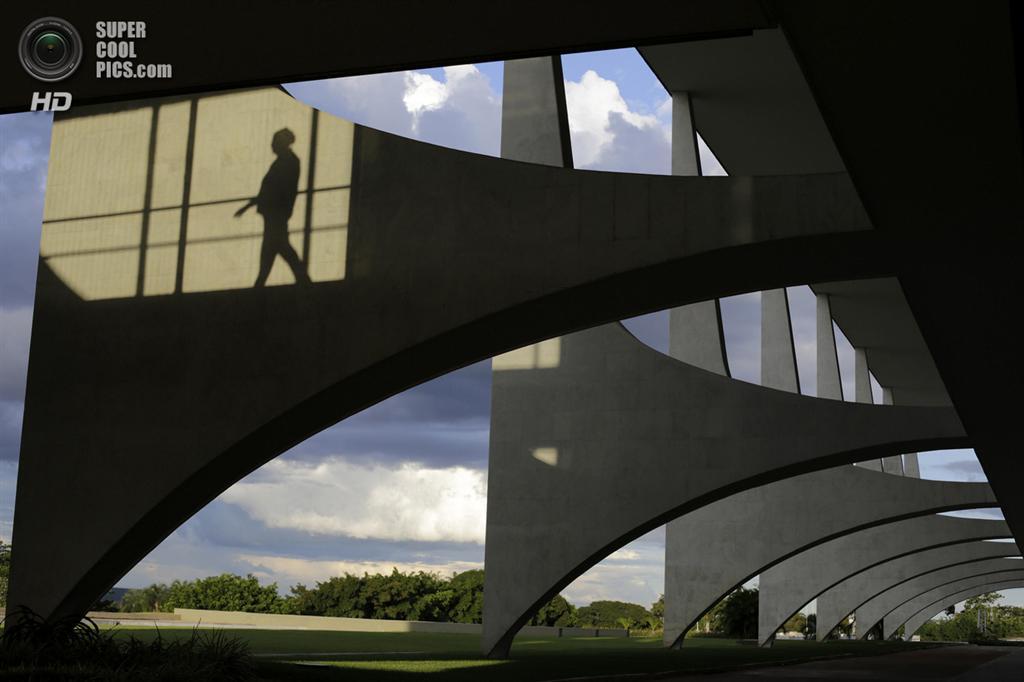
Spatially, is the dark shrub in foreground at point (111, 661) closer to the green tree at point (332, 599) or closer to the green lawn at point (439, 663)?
the green lawn at point (439, 663)

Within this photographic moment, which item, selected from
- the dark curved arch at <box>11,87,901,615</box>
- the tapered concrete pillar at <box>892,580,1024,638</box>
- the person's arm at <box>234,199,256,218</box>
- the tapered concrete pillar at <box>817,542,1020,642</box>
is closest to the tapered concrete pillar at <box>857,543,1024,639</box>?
the tapered concrete pillar at <box>817,542,1020,642</box>

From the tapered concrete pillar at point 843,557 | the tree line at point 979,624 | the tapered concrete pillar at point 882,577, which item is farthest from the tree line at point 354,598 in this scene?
the tree line at point 979,624

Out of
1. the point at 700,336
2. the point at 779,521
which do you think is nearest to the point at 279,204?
the point at 700,336

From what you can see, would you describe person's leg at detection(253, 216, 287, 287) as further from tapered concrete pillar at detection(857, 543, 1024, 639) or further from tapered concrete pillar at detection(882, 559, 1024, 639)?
tapered concrete pillar at detection(882, 559, 1024, 639)

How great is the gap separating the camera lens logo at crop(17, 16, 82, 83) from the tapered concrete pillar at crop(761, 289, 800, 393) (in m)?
26.6

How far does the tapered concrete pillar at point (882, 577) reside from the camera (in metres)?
48.4

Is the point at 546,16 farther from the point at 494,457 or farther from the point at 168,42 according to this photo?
the point at 494,457

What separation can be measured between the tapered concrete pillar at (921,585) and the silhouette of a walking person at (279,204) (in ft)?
162

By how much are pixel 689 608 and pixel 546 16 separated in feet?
79.4

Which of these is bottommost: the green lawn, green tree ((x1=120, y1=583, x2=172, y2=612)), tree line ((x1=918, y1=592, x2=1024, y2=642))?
tree line ((x1=918, y1=592, x2=1024, y2=642))

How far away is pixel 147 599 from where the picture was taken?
48094mm

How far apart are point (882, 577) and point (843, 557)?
1123cm

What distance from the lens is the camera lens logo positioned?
12516 millimetres

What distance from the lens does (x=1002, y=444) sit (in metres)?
22.2
